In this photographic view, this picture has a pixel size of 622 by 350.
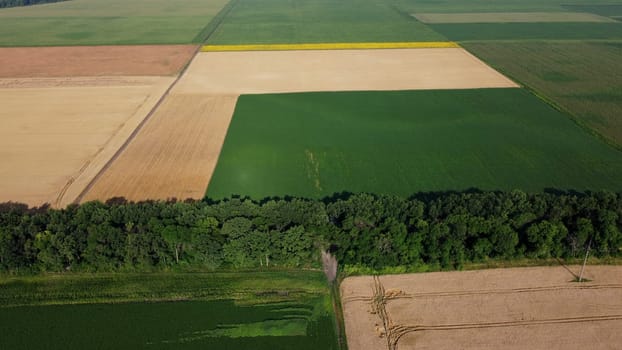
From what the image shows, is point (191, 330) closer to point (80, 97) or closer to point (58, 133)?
point (58, 133)

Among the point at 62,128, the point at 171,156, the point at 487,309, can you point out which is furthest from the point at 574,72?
the point at 62,128

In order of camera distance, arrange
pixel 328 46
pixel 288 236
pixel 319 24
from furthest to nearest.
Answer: pixel 319 24
pixel 328 46
pixel 288 236

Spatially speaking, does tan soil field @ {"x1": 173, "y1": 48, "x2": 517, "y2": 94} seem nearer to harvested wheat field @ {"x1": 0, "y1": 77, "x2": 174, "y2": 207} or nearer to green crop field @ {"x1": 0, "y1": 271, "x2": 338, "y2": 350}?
harvested wheat field @ {"x1": 0, "y1": 77, "x2": 174, "y2": 207}

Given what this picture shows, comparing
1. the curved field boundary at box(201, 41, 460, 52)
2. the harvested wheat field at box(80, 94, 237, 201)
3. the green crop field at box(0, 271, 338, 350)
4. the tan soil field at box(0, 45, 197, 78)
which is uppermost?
the curved field boundary at box(201, 41, 460, 52)

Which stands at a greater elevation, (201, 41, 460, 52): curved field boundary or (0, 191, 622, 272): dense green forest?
(201, 41, 460, 52): curved field boundary

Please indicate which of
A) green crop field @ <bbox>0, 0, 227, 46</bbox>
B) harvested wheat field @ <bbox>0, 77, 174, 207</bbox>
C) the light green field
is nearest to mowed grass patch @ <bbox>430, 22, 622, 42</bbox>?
the light green field

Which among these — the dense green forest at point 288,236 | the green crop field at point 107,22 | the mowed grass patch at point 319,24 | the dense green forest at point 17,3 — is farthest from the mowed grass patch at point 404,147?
the dense green forest at point 17,3

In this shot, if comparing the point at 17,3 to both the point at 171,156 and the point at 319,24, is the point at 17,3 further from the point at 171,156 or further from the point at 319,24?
the point at 171,156
